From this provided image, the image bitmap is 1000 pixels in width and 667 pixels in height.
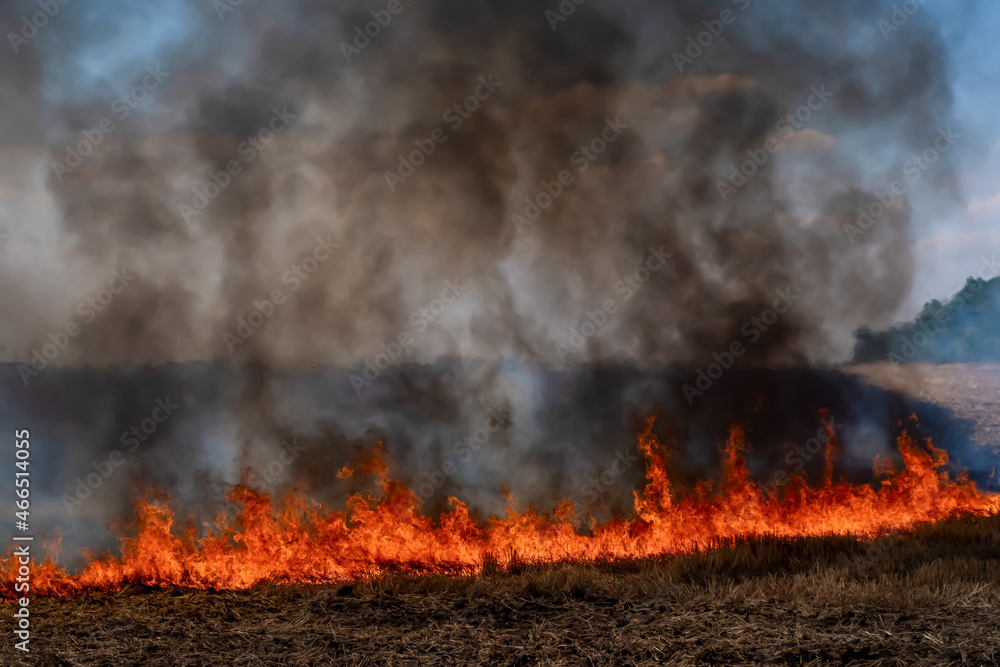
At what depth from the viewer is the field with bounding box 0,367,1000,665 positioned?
7.75m

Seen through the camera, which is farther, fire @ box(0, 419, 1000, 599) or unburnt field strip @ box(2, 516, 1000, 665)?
fire @ box(0, 419, 1000, 599)

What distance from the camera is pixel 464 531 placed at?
12836mm

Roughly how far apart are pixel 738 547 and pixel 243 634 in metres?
7.45

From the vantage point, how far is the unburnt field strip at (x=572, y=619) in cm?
775

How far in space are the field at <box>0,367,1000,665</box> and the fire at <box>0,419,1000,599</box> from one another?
0.67m

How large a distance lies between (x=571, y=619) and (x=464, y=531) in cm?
419

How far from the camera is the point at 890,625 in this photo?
815cm

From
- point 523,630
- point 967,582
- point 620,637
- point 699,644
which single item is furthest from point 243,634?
point 967,582

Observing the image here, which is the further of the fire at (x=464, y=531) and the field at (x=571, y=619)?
the fire at (x=464, y=531)

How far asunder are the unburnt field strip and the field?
0.08 feet

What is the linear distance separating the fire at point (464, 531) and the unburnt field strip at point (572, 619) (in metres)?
0.66

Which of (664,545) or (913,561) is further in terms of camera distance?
(664,545)

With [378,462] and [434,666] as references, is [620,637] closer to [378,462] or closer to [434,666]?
[434,666]

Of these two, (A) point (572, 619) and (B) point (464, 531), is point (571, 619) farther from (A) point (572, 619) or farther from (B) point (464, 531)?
(B) point (464, 531)
